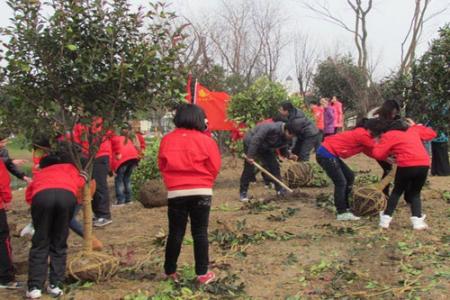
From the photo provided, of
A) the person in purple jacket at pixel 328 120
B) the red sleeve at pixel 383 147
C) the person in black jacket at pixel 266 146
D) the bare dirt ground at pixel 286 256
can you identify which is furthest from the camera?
the person in purple jacket at pixel 328 120

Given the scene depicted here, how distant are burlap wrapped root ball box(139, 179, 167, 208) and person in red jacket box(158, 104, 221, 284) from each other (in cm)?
397

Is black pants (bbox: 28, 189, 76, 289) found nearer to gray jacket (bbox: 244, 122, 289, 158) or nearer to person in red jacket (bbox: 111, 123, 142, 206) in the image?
person in red jacket (bbox: 111, 123, 142, 206)

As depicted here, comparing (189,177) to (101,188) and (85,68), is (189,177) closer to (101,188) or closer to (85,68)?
(85,68)


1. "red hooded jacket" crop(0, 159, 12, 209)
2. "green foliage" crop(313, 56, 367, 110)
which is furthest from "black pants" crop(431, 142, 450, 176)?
"green foliage" crop(313, 56, 367, 110)

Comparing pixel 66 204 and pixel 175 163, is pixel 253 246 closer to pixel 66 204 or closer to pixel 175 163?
pixel 175 163

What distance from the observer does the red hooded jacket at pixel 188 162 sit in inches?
172

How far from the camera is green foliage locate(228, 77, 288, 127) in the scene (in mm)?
11094

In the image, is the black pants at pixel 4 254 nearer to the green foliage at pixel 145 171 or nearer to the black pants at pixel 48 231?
the black pants at pixel 48 231

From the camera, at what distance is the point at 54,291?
4.30 metres

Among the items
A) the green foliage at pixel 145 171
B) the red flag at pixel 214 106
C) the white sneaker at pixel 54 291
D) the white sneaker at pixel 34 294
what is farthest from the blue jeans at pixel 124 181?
the white sneaker at pixel 34 294

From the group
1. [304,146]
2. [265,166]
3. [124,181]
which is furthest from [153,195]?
[304,146]

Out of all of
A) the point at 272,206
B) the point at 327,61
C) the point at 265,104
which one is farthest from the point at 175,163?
the point at 327,61

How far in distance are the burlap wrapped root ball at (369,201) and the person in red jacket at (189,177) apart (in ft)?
9.78

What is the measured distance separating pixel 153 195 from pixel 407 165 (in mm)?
4130
